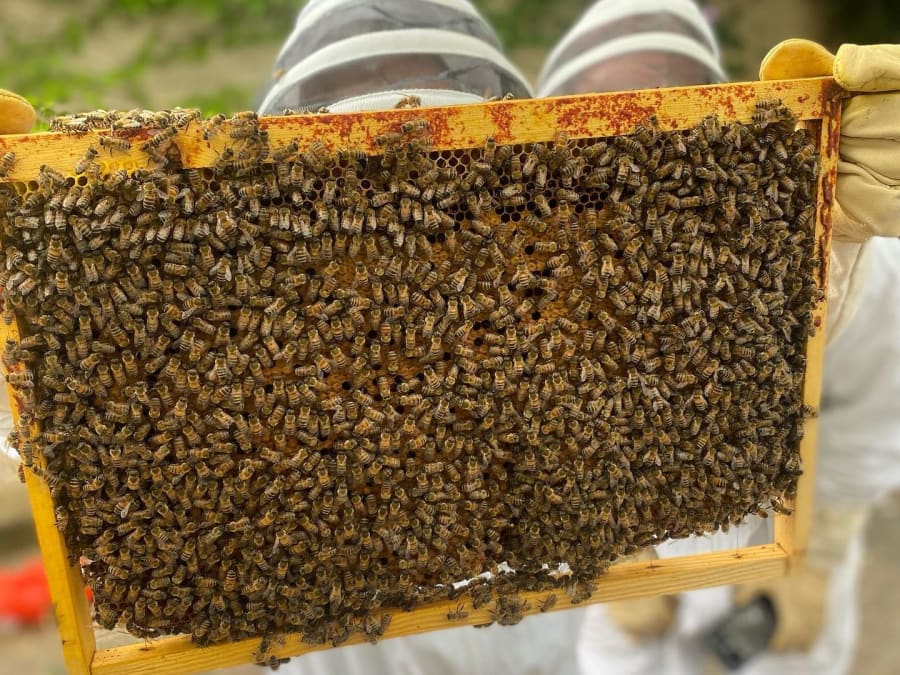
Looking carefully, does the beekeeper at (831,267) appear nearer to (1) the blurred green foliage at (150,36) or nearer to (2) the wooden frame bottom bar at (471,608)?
(2) the wooden frame bottom bar at (471,608)

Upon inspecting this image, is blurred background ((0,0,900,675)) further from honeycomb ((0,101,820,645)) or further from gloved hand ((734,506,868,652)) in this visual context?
honeycomb ((0,101,820,645))

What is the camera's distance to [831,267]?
2.36 metres

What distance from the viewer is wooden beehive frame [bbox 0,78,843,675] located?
5.13 feet

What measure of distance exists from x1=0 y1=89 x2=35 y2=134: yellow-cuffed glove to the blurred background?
3918 millimetres

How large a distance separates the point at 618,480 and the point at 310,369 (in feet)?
3.08

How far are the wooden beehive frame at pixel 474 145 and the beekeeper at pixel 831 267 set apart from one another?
0.14 meters

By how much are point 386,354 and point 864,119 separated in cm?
144

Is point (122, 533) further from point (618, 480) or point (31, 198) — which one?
point (618, 480)

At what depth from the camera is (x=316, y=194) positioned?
164 centimetres

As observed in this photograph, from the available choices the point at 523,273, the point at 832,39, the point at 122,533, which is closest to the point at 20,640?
the point at 122,533

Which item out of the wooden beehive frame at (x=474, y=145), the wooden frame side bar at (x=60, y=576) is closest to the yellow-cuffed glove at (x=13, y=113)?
the wooden beehive frame at (x=474, y=145)

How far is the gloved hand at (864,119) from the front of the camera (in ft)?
5.52

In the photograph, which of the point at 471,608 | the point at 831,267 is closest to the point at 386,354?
the point at 471,608

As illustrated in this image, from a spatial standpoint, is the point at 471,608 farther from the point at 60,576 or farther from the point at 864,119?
the point at 864,119
